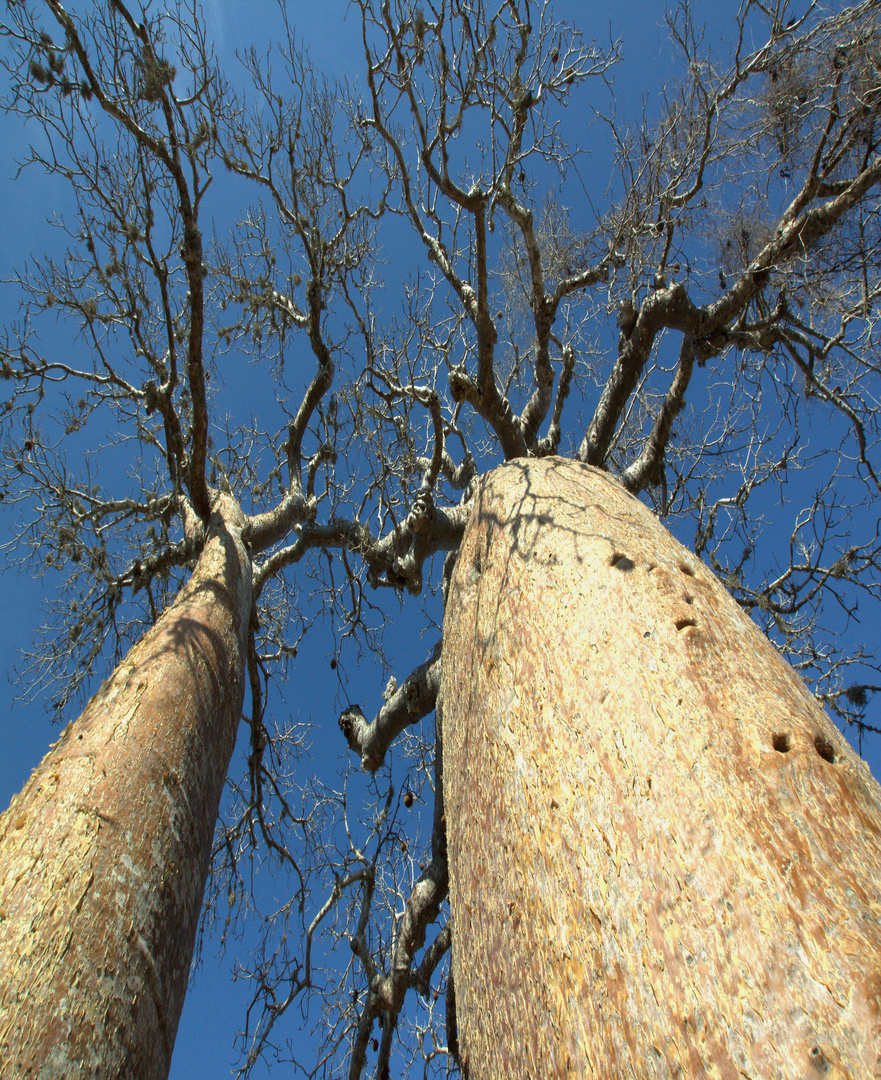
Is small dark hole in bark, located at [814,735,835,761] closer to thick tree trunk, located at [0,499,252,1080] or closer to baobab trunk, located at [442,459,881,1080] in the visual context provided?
baobab trunk, located at [442,459,881,1080]

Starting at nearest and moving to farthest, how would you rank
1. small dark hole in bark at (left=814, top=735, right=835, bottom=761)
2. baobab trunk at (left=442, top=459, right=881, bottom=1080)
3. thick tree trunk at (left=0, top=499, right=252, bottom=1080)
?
baobab trunk at (left=442, top=459, right=881, bottom=1080) < small dark hole in bark at (left=814, top=735, right=835, bottom=761) < thick tree trunk at (left=0, top=499, right=252, bottom=1080)

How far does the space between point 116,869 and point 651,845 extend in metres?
1.27

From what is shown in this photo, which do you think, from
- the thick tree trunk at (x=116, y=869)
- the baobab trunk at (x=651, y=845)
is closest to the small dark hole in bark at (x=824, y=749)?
the baobab trunk at (x=651, y=845)

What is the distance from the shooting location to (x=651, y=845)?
0.92 meters

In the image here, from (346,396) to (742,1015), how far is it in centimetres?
475

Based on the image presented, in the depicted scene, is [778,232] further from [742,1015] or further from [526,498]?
[742,1015]

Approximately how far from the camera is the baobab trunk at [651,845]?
29.2 inches

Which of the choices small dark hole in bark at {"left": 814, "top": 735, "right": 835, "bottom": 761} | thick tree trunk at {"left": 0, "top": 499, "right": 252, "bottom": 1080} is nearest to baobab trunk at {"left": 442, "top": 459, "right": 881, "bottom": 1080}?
small dark hole in bark at {"left": 814, "top": 735, "right": 835, "bottom": 761}

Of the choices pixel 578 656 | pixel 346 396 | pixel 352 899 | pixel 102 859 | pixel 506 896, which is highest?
pixel 346 396

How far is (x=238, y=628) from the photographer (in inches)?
105

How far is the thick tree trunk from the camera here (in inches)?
48.7

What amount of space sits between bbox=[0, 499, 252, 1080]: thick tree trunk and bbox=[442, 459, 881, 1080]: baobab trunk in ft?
2.41

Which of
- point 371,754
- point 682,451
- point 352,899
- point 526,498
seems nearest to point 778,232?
point 682,451

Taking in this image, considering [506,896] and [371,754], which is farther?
[371,754]
